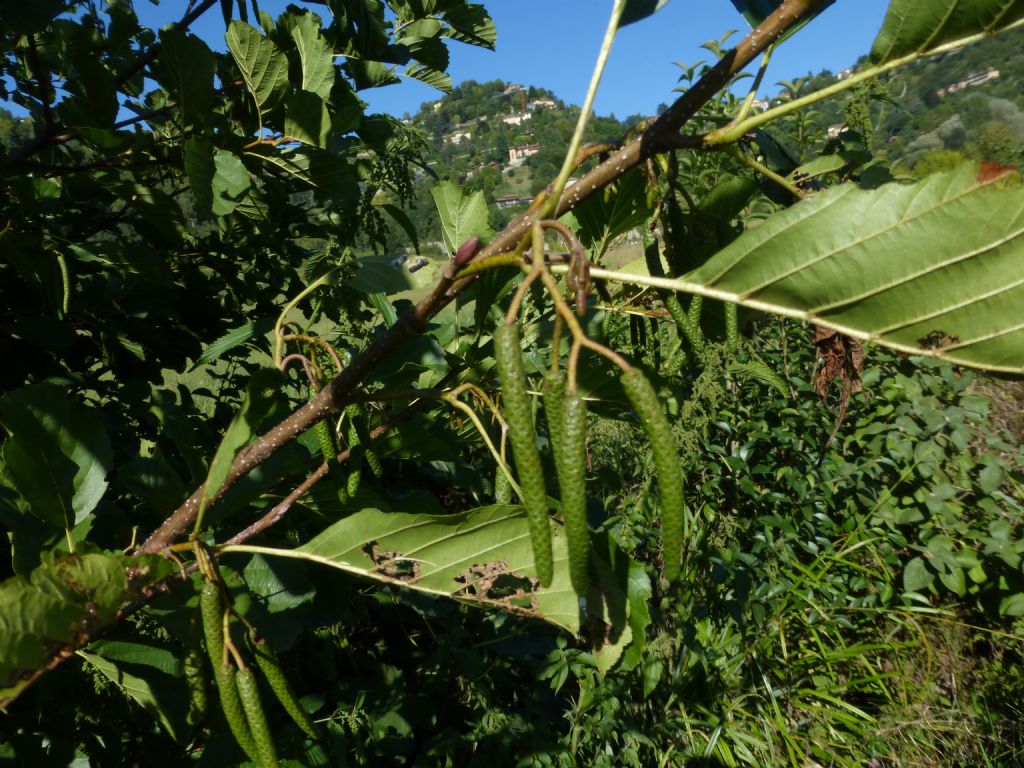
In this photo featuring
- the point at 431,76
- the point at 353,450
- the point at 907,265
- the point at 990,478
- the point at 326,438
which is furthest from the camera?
the point at 990,478

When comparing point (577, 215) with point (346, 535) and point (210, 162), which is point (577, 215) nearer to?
point (346, 535)

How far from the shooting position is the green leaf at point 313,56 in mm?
1839

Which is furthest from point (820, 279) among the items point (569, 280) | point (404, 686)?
point (404, 686)

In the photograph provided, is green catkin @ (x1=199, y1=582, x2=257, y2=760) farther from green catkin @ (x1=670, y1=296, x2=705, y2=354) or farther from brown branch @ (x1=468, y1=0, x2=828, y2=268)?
green catkin @ (x1=670, y1=296, x2=705, y2=354)

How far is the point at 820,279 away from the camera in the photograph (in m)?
0.81

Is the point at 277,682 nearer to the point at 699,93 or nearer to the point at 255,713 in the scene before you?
the point at 255,713

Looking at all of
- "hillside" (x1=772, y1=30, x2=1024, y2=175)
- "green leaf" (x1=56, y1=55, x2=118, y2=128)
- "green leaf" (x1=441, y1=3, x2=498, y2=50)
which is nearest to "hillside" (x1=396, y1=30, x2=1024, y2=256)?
"hillside" (x1=772, y1=30, x2=1024, y2=175)

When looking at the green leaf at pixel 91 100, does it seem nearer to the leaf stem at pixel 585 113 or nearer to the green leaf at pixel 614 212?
the green leaf at pixel 614 212

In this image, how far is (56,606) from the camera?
2.87ft

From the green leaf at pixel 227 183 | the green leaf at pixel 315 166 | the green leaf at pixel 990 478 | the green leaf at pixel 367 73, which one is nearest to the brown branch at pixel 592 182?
the green leaf at pixel 227 183

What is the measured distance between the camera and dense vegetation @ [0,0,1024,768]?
842 millimetres

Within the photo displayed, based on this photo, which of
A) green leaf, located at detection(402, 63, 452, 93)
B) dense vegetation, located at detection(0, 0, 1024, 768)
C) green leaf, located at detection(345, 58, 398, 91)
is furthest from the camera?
green leaf, located at detection(402, 63, 452, 93)

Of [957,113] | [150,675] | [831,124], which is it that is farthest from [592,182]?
[957,113]

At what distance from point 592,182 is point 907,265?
0.42 m
